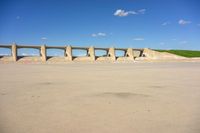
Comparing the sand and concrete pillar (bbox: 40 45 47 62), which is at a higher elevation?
concrete pillar (bbox: 40 45 47 62)

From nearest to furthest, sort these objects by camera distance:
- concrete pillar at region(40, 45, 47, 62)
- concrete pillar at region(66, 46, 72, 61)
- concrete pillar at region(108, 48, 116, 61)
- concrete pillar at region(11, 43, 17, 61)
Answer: concrete pillar at region(11, 43, 17, 61) < concrete pillar at region(40, 45, 47, 62) < concrete pillar at region(66, 46, 72, 61) < concrete pillar at region(108, 48, 116, 61)

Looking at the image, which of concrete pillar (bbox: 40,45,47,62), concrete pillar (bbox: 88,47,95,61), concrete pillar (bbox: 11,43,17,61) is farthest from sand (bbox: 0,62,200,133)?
concrete pillar (bbox: 88,47,95,61)

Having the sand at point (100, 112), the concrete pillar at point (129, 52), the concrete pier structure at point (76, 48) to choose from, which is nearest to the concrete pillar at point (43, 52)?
the concrete pier structure at point (76, 48)

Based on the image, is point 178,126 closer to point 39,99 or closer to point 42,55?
point 39,99

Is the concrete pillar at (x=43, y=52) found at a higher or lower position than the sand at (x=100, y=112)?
higher

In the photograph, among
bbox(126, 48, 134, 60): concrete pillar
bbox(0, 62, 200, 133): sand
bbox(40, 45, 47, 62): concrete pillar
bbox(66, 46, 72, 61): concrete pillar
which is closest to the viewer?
bbox(0, 62, 200, 133): sand

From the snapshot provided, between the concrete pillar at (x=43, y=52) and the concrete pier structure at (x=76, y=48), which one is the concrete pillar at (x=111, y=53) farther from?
the concrete pillar at (x=43, y=52)

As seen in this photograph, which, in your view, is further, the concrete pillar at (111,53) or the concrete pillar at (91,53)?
the concrete pillar at (111,53)

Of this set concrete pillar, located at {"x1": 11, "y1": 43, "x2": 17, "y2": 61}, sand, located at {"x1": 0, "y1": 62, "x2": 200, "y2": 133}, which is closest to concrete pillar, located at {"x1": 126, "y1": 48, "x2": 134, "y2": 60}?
concrete pillar, located at {"x1": 11, "y1": 43, "x2": 17, "y2": 61}

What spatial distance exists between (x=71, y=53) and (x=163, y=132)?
185 ft

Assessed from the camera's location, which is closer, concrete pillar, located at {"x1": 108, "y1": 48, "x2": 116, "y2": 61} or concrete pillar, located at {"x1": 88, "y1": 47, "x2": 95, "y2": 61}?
concrete pillar, located at {"x1": 88, "y1": 47, "x2": 95, "y2": 61}

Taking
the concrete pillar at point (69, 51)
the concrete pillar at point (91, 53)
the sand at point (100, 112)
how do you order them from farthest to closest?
the concrete pillar at point (91, 53) → the concrete pillar at point (69, 51) → the sand at point (100, 112)

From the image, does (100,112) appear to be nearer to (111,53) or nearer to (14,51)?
(14,51)

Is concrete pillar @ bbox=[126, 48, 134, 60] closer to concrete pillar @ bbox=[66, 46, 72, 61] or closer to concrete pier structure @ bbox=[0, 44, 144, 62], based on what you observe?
concrete pier structure @ bbox=[0, 44, 144, 62]
